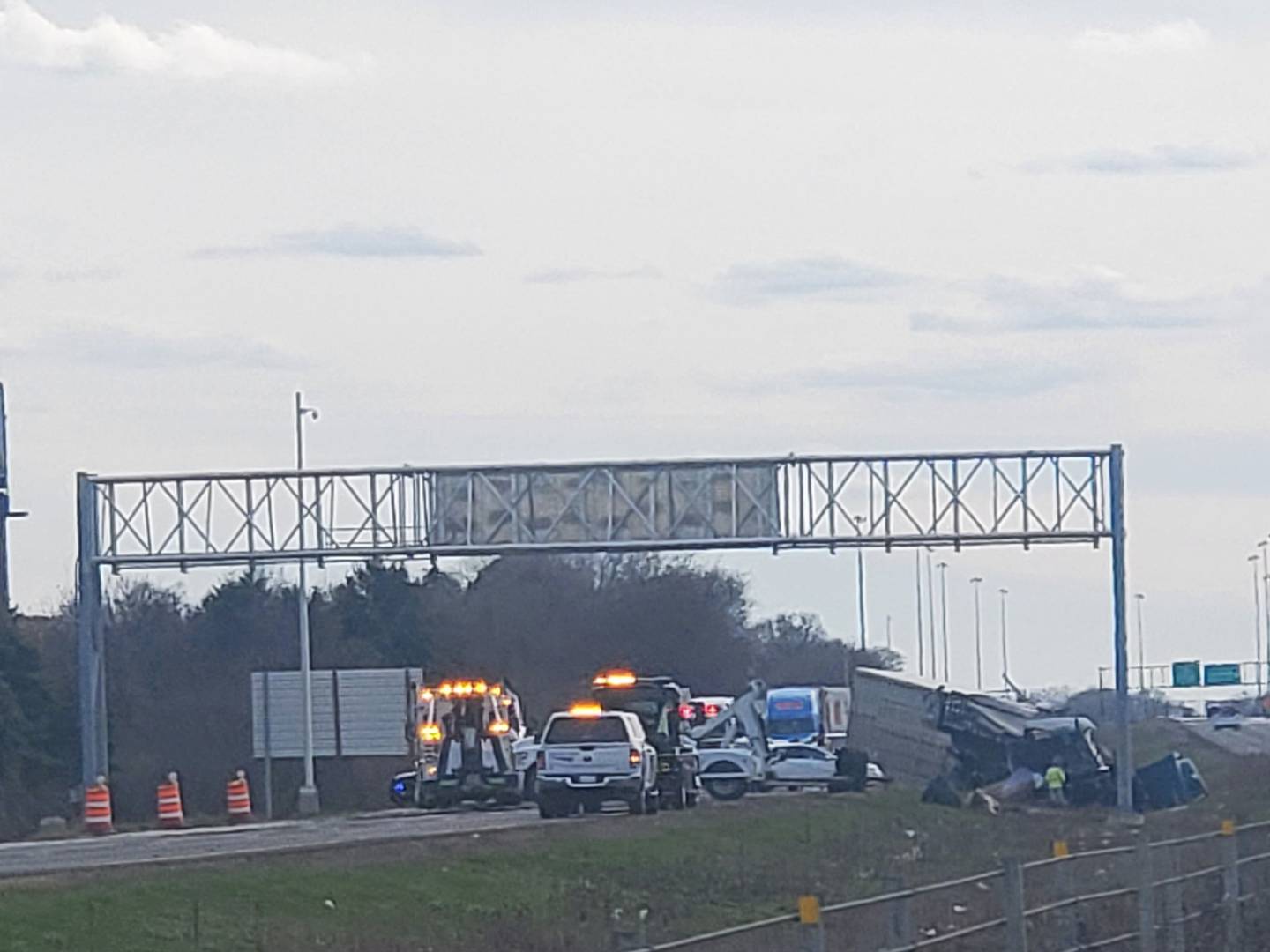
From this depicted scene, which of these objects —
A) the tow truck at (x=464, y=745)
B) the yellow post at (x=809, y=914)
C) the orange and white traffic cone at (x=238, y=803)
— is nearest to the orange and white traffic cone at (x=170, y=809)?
the orange and white traffic cone at (x=238, y=803)

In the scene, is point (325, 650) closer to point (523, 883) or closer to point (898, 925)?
point (523, 883)

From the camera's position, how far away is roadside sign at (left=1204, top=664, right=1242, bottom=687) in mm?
174250

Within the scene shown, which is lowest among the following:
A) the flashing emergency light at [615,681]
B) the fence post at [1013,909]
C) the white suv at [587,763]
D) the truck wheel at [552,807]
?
the truck wheel at [552,807]

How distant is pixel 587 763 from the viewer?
146ft

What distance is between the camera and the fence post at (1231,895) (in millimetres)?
21875

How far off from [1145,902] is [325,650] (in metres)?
75.3

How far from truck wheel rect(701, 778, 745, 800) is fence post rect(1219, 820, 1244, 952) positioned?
113ft

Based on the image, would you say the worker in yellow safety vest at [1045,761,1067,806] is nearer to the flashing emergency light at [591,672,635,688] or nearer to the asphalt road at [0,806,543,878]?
the flashing emergency light at [591,672,635,688]

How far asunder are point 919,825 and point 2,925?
26864mm

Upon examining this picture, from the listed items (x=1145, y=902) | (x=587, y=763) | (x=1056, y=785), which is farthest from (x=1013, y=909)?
(x=1056, y=785)

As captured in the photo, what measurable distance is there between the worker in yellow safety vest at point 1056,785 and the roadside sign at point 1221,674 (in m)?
118

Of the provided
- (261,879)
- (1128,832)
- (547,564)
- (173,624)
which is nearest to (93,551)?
(1128,832)

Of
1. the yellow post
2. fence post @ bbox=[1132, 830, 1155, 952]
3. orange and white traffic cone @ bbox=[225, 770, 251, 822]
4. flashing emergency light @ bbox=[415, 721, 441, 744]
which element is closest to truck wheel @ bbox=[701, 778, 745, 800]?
flashing emergency light @ bbox=[415, 721, 441, 744]

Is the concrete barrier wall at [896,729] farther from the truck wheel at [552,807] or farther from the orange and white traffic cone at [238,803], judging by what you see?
the truck wheel at [552,807]
